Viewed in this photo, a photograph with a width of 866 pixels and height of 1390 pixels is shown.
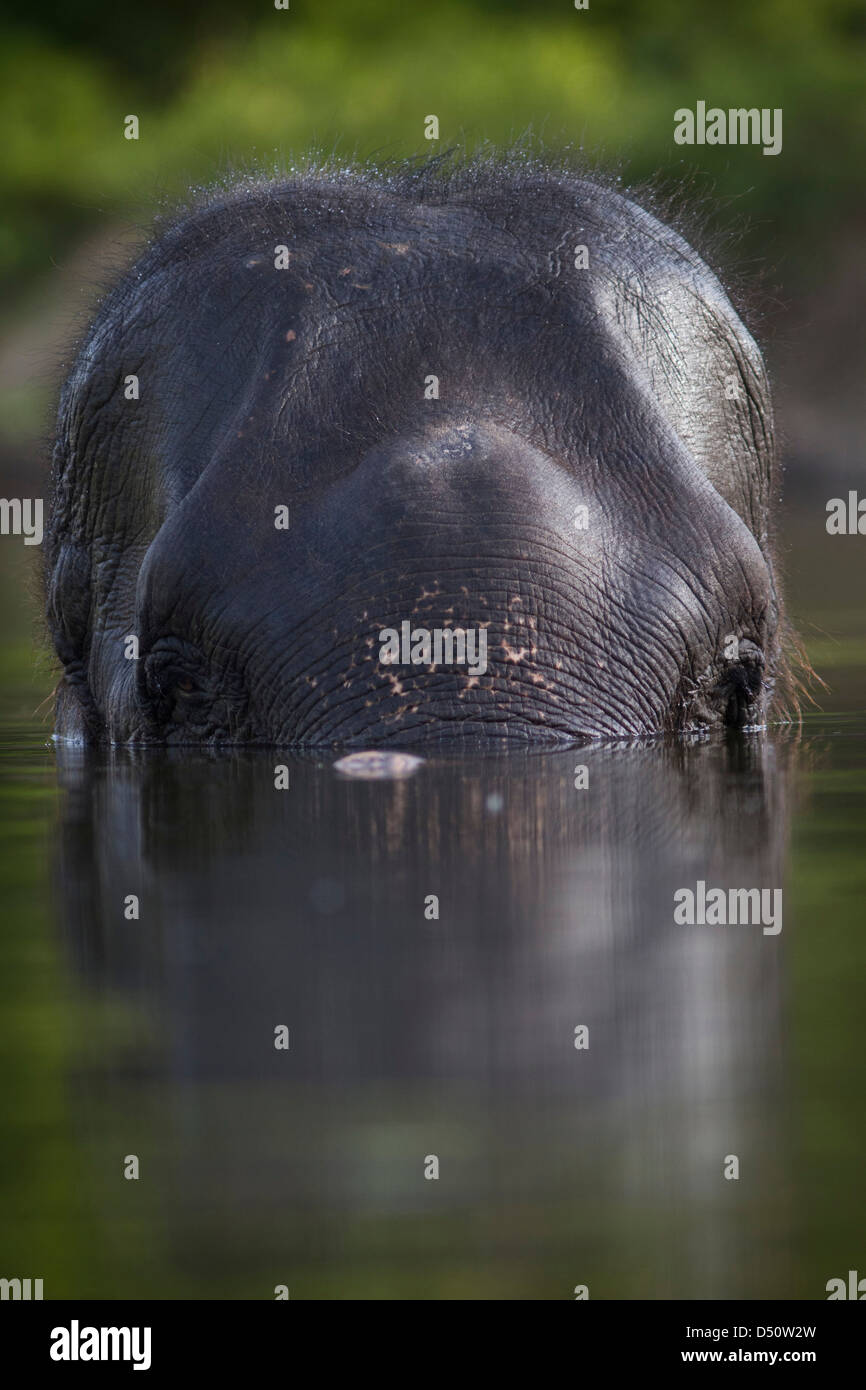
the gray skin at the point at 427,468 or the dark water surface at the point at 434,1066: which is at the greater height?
the gray skin at the point at 427,468

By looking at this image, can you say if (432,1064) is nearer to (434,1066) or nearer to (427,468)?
(434,1066)

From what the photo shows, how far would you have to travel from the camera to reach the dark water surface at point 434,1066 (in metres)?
1.57

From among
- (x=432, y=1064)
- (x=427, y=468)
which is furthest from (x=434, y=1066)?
(x=427, y=468)

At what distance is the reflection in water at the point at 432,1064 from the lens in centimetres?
157

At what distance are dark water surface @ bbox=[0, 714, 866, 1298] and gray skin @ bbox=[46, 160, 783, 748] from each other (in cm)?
141

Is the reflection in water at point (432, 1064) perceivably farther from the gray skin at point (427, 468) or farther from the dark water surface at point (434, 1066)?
the gray skin at point (427, 468)

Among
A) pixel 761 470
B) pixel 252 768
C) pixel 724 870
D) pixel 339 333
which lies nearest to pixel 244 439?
pixel 339 333

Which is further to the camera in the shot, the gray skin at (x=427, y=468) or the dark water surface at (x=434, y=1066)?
the gray skin at (x=427, y=468)

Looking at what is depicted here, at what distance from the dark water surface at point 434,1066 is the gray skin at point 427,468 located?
1.41 m

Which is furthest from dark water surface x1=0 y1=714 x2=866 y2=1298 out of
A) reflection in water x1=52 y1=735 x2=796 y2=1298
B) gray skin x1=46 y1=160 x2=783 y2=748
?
gray skin x1=46 y1=160 x2=783 y2=748

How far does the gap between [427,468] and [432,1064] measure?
2.93 meters

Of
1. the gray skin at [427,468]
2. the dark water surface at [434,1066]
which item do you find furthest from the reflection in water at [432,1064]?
the gray skin at [427,468]

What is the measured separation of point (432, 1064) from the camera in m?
1.92

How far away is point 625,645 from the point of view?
190 inches
